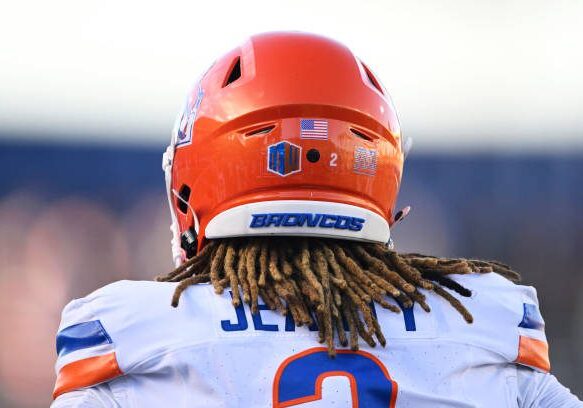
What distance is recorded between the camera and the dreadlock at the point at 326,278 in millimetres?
1416

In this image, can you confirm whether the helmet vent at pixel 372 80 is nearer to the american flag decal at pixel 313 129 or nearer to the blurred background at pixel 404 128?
the american flag decal at pixel 313 129

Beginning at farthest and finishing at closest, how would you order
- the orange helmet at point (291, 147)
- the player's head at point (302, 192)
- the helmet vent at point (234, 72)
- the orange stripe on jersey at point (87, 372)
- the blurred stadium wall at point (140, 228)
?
the blurred stadium wall at point (140, 228) → the helmet vent at point (234, 72) → the orange helmet at point (291, 147) → the player's head at point (302, 192) → the orange stripe on jersey at point (87, 372)

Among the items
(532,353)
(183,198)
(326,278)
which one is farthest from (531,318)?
(183,198)

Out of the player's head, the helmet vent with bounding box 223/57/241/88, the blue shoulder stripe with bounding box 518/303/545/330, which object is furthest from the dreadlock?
the helmet vent with bounding box 223/57/241/88

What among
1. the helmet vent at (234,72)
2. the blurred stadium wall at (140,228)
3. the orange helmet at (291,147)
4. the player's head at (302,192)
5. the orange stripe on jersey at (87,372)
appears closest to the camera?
the orange stripe on jersey at (87,372)

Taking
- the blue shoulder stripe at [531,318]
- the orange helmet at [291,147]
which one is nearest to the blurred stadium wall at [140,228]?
the orange helmet at [291,147]

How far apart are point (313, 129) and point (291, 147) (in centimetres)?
5

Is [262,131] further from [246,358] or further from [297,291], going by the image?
[246,358]

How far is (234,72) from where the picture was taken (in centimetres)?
174

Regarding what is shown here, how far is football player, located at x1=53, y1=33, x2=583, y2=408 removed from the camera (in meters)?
1.36

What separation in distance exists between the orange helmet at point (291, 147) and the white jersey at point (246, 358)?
0.19 metres

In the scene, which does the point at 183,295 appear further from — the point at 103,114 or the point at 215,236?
the point at 103,114

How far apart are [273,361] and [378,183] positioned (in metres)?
0.46

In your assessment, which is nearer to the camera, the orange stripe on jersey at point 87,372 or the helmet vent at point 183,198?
the orange stripe on jersey at point 87,372
